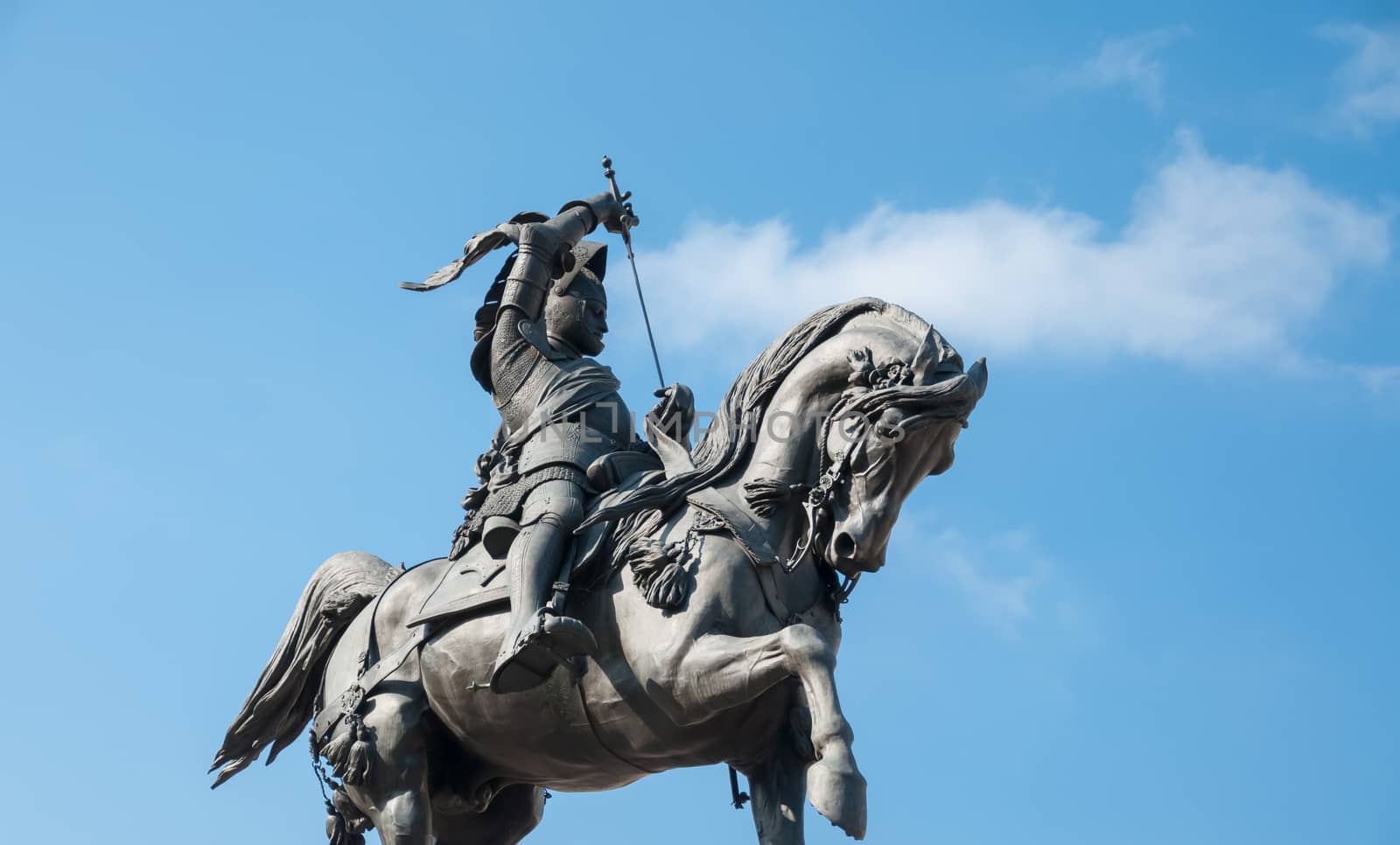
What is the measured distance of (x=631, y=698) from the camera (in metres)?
10.9

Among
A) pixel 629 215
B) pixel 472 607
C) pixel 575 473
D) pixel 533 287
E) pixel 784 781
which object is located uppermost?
pixel 629 215

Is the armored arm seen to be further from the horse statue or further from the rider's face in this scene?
the horse statue

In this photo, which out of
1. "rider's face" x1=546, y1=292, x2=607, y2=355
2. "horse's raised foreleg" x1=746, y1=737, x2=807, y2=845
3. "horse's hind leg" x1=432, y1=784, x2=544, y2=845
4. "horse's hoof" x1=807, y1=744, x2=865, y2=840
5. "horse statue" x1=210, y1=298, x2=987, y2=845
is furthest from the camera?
"rider's face" x1=546, y1=292, x2=607, y2=355

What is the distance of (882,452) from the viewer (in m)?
10.6

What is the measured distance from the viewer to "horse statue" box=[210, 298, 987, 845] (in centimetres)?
1063

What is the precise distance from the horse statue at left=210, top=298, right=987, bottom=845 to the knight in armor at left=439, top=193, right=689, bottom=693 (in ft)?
0.68

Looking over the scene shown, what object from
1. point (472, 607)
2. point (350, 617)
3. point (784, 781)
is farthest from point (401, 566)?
point (784, 781)

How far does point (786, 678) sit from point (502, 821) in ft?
9.52

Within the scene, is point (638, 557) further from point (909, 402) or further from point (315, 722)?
point (315, 722)

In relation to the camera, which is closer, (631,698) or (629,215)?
(631,698)

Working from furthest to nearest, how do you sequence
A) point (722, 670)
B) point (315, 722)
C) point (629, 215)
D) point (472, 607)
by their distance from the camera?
point (629, 215), point (315, 722), point (472, 607), point (722, 670)

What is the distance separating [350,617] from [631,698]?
251 cm

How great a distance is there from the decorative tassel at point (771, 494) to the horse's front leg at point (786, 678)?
2.47 feet

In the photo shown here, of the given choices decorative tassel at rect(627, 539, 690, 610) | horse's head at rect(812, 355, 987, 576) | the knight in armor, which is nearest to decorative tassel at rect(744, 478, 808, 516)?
horse's head at rect(812, 355, 987, 576)
